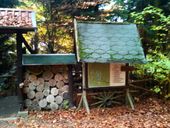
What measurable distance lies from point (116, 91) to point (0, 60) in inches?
262

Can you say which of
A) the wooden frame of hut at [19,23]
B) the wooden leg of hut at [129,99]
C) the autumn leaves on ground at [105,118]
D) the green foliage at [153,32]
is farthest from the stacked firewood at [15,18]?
the green foliage at [153,32]

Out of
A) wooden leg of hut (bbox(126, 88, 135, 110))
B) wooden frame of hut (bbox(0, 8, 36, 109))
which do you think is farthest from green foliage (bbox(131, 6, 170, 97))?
wooden frame of hut (bbox(0, 8, 36, 109))

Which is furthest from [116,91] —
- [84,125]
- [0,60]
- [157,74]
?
[0,60]

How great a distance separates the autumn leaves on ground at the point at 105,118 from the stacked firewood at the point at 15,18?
283 cm

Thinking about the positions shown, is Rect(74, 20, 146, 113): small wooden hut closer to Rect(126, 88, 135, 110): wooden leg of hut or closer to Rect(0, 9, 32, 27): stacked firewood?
Rect(126, 88, 135, 110): wooden leg of hut

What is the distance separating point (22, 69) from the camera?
29.9 feet

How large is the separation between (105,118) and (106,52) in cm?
215

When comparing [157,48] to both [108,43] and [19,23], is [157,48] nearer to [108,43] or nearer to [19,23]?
[108,43]

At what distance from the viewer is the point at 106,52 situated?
8.83 metres

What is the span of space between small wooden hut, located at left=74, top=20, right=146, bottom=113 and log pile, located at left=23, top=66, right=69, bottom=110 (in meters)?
Result: 0.78

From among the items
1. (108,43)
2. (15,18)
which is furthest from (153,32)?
(15,18)

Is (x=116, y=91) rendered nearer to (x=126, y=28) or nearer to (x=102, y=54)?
(x=102, y=54)

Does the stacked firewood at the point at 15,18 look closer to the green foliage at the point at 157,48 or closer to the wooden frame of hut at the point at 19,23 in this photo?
the wooden frame of hut at the point at 19,23

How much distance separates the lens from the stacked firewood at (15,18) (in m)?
7.79
